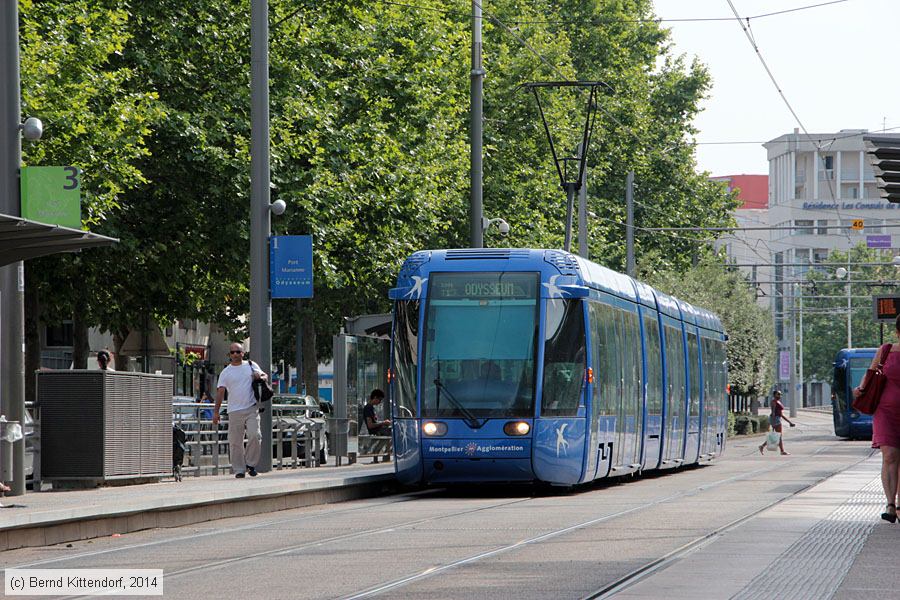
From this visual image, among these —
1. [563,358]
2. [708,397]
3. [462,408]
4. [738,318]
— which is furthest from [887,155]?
[738,318]

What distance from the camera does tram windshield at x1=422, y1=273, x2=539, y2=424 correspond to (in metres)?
19.7

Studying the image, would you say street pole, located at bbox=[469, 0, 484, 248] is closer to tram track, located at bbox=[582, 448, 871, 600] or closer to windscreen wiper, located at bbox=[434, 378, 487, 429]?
windscreen wiper, located at bbox=[434, 378, 487, 429]

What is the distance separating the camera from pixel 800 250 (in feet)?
491

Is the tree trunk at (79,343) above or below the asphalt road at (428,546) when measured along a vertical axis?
above

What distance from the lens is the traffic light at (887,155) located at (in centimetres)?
1500

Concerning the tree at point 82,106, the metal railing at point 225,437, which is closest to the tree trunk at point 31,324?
the tree at point 82,106

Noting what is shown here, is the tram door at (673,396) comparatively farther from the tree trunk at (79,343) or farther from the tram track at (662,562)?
the tree trunk at (79,343)

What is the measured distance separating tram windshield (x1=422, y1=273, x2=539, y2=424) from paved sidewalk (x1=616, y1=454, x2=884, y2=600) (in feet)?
12.5

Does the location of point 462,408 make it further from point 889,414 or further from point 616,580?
point 616,580

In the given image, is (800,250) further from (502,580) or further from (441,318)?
(502,580)

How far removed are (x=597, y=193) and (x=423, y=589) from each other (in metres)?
52.8

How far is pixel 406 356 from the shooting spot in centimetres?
2005

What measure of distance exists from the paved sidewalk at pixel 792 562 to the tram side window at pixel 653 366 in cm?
845

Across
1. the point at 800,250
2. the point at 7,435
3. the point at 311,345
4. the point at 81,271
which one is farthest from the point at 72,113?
the point at 800,250
